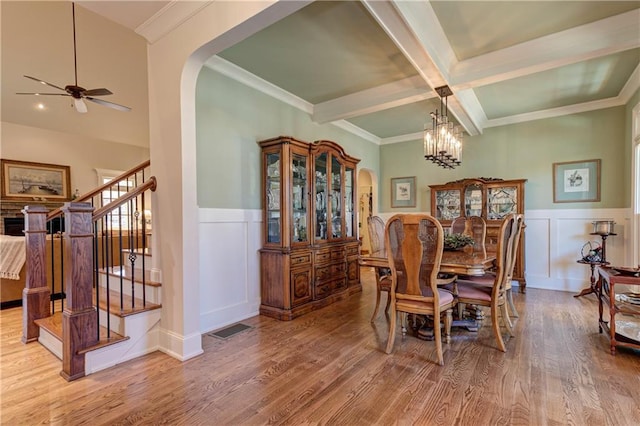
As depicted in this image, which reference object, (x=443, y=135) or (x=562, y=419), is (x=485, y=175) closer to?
(x=443, y=135)

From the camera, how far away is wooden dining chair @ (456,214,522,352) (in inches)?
99.8

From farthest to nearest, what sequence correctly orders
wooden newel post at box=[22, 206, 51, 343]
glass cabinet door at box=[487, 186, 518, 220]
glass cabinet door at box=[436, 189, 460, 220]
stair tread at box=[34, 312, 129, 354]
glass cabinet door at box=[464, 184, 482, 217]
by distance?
glass cabinet door at box=[436, 189, 460, 220] < glass cabinet door at box=[464, 184, 482, 217] < glass cabinet door at box=[487, 186, 518, 220] < wooden newel post at box=[22, 206, 51, 343] < stair tread at box=[34, 312, 129, 354]

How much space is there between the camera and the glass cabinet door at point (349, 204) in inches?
181

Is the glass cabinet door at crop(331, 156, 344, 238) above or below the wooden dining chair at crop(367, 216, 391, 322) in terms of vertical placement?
above

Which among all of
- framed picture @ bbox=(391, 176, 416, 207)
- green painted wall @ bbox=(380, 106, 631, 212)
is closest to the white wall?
framed picture @ bbox=(391, 176, 416, 207)

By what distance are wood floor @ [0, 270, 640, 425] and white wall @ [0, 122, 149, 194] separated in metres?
5.59

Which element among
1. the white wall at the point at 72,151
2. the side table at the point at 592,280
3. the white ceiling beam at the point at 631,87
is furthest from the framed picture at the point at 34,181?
the white ceiling beam at the point at 631,87

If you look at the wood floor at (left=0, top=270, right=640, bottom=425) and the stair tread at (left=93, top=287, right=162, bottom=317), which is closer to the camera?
the wood floor at (left=0, top=270, right=640, bottom=425)

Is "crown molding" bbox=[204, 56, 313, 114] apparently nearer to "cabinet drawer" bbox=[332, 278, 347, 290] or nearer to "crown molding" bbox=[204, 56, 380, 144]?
"crown molding" bbox=[204, 56, 380, 144]

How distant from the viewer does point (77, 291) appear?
2.17 meters

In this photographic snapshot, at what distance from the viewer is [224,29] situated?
85.7 inches

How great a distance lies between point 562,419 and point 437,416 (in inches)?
27.0

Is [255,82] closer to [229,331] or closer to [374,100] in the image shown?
[374,100]

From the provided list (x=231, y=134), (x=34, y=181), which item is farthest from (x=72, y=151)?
(x=231, y=134)
